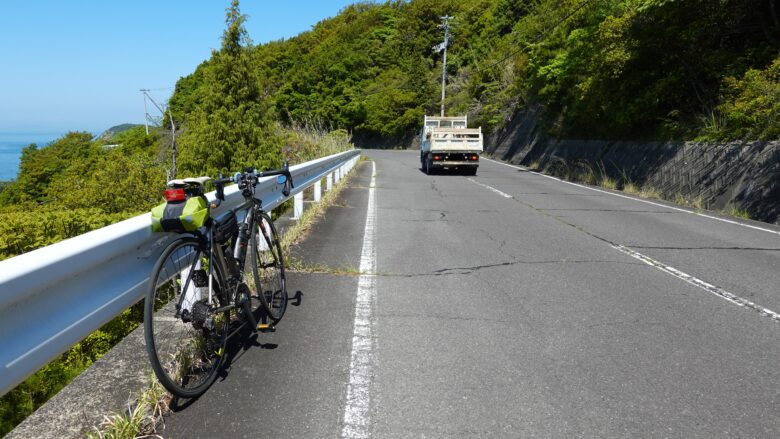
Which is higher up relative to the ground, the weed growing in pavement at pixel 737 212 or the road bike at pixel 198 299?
the road bike at pixel 198 299

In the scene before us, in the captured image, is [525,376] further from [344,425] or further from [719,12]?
[719,12]

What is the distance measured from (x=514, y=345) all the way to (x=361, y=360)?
3.83 feet

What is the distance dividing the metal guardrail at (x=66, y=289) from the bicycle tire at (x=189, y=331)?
→ 0.57 ft

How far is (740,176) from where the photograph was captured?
38.0 ft

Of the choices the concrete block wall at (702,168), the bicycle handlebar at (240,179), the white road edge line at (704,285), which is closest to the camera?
the bicycle handlebar at (240,179)

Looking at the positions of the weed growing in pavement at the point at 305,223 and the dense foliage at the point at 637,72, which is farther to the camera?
the dense foliage at the point at 637,72

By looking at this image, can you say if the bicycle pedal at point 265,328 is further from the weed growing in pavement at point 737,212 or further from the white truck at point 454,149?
the white truck at point 454,149

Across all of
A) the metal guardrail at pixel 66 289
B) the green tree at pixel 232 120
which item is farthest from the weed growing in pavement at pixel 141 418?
the green tree at pixel 232 120

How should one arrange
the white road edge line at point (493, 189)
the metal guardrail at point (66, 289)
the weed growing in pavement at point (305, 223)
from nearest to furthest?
the metal guardrail at point (66, 289) → the weed growing in pavement at point (305, 223) → the white road edge line at point (493, 189)

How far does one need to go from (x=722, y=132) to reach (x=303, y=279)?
40.8ft

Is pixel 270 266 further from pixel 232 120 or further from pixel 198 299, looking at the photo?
pixel 232 120

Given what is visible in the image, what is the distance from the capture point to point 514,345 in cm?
378

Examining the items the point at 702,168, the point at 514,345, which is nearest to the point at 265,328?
the point at 514,345

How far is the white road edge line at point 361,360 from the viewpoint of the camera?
107 inches
